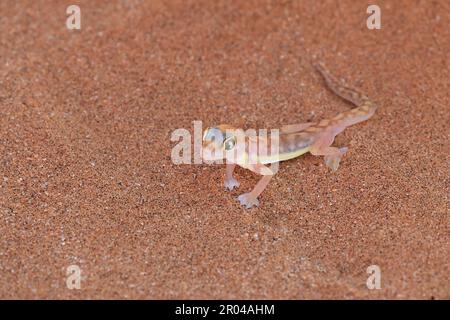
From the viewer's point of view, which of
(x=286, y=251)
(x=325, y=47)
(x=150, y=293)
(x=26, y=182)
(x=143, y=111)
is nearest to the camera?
(x=150, y=293)

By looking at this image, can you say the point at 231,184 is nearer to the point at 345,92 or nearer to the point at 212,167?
the point at 212,167

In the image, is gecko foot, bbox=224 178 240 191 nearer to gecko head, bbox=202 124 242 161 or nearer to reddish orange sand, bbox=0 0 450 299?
reddish orange sand, bbox=0 0 450 299

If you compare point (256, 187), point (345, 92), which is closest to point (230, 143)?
point (256, 187)

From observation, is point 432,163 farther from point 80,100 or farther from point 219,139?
point 80,100

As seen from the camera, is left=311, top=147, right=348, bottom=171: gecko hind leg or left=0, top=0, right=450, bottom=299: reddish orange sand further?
left=311, top=147, right=348, bottom=171: gecko hind leg

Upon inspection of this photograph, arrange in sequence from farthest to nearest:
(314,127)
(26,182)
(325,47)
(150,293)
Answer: (325,47), (314,127), (26,182), (150,293)

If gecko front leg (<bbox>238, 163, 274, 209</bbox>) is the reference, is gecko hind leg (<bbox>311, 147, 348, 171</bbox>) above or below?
above

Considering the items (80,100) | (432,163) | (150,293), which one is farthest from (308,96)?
(150,293)

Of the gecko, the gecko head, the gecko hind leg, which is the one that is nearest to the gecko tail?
the gecko
